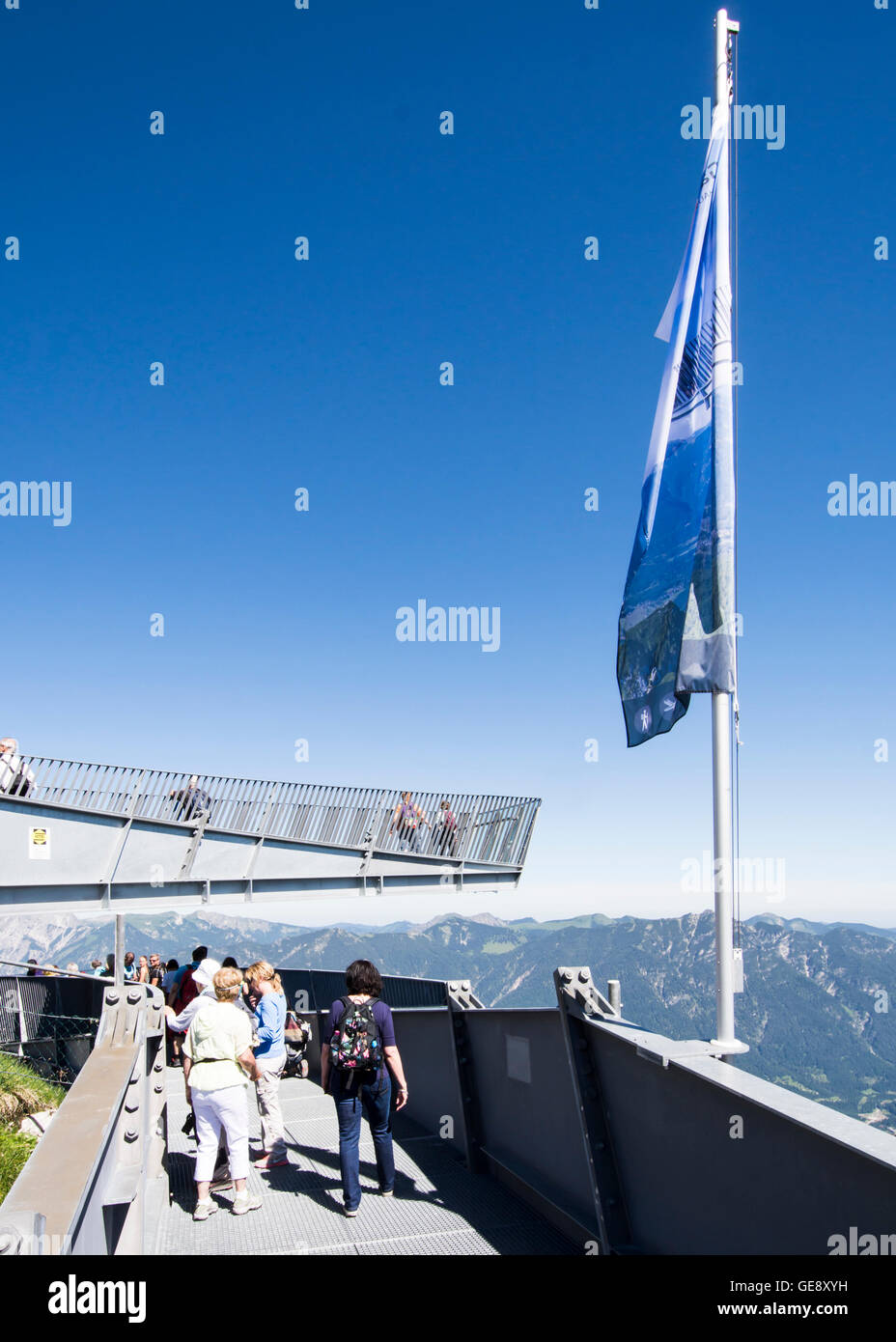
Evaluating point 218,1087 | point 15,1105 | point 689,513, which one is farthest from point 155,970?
point 689,513

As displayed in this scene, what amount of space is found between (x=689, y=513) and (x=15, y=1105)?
8.15 m

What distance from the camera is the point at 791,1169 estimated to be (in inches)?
145

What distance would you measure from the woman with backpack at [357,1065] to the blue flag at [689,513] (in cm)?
320

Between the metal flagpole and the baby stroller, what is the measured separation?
23.5 feet

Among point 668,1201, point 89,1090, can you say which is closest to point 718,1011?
point 668,1201

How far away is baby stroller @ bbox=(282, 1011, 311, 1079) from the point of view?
1216cm

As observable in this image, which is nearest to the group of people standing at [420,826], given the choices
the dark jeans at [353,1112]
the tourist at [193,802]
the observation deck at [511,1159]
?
the tourist at [193,802]

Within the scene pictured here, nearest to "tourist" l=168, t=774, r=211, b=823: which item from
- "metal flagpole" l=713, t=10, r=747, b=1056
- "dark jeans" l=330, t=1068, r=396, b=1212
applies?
"dark jeans" l=330, t=1068, r=396, b=1212

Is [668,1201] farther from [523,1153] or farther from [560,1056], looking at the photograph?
[523,1153]

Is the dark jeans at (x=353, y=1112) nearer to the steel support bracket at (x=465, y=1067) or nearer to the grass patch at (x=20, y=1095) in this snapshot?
the steel support bracket at (x=465, y=1067)

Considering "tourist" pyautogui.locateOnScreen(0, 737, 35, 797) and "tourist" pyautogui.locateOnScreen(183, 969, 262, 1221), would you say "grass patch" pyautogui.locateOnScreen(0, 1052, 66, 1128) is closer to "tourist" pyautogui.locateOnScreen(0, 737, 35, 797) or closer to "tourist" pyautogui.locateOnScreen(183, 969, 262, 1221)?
"tourist" pyautogui.locateOnScreen(183, 969, 262, 1221)

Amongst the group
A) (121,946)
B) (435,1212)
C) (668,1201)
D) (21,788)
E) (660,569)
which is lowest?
(435,1212)
